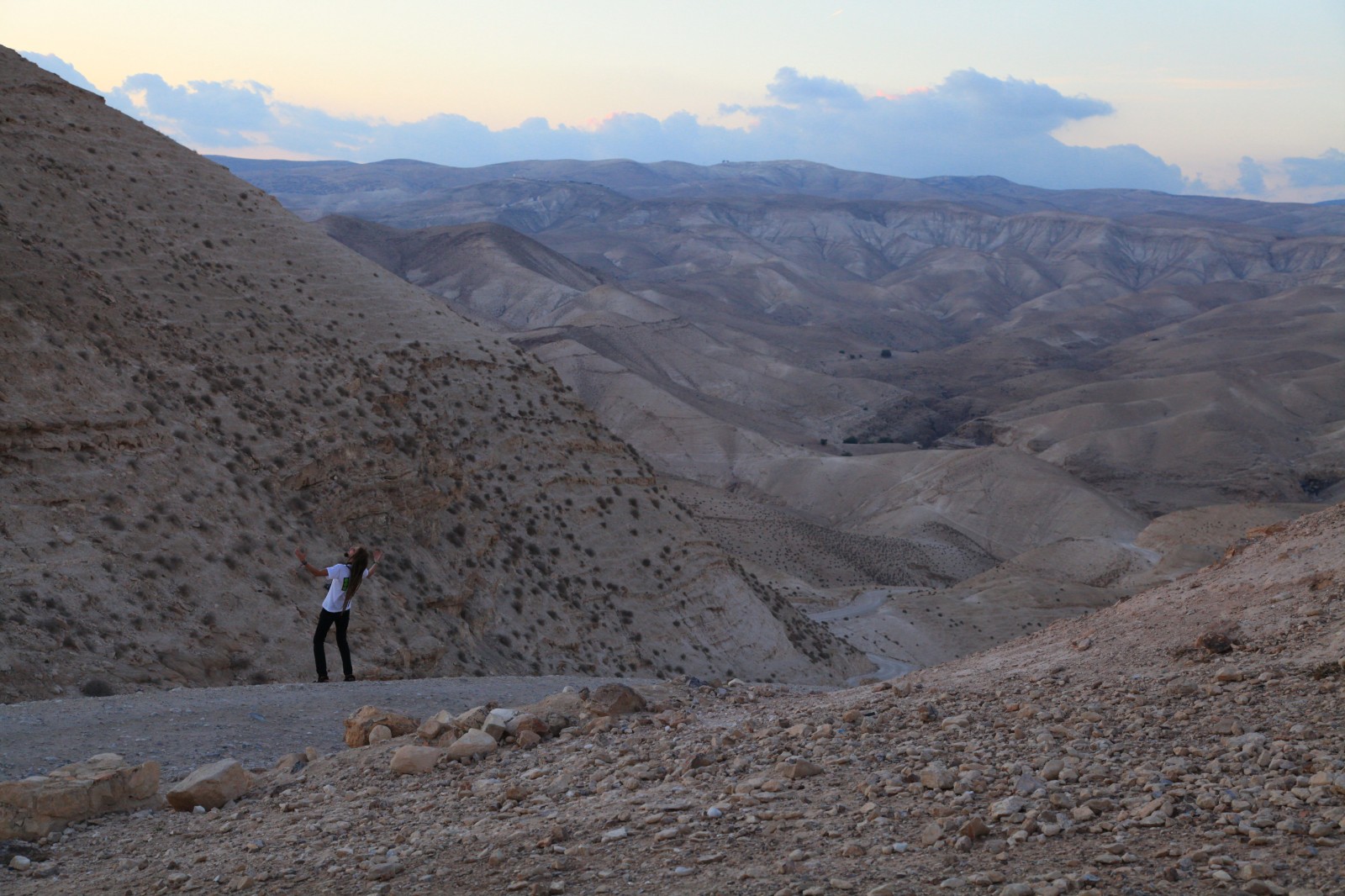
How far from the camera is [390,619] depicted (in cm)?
1566

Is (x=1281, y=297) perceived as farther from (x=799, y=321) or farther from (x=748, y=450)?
(x=748, y=450)

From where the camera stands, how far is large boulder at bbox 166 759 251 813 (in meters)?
6.14

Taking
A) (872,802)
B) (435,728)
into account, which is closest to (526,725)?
(435,728)

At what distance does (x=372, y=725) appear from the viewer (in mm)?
7285

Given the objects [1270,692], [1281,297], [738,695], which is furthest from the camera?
[1281,297]

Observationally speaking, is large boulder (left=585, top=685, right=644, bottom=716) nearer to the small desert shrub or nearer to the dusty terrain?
the dusty terrain

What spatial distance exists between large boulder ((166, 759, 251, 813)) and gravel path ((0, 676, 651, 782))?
81cm

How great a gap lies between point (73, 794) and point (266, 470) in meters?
11.4

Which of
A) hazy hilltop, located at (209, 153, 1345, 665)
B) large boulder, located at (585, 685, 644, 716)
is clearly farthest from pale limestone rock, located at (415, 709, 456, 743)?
hazy hilltop, located at (209, 153, 1345, 665)

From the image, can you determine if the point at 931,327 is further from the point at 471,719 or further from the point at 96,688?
the point at 471,719

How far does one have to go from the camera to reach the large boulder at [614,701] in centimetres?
704

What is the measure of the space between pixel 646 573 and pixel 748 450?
4213 cm

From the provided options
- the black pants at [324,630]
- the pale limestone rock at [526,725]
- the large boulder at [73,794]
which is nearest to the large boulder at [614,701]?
the pale limestone rock at [526,725]

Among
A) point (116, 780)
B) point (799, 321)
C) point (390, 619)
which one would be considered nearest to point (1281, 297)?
point (799, 321)
